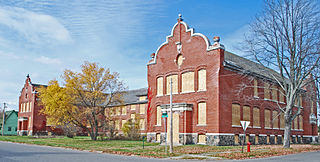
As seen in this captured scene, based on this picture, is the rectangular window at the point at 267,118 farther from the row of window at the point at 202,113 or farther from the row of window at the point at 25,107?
the row of window at the point at 25,107

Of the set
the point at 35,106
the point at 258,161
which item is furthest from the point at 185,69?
the point at 35,106

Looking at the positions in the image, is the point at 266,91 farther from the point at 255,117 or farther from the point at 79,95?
the point at 79,95

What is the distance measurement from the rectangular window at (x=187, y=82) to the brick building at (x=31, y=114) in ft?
121

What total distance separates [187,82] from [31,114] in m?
39.5

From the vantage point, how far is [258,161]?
1584 cm

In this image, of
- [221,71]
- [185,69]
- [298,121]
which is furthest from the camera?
[298,121]

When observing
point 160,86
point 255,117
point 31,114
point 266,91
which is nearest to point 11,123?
point 31,114

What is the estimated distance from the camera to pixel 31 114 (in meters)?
58.9

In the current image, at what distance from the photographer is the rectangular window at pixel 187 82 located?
103 ft

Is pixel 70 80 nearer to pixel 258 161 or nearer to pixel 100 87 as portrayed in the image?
pixel 100 87

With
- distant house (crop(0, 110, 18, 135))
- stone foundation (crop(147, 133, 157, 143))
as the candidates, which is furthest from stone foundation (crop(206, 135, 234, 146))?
distant house (crop(0, 110, 18, 135))

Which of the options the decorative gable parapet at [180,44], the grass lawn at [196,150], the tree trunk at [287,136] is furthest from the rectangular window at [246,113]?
Answer: the decorative gable parapet at [180,44]

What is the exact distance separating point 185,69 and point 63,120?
1748cm

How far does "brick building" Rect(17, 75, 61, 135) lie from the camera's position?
58.0 m
